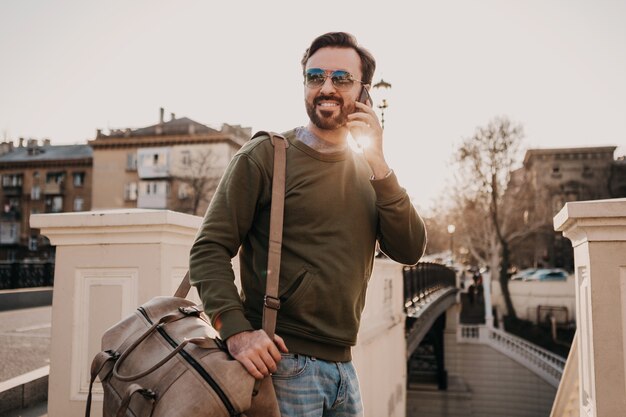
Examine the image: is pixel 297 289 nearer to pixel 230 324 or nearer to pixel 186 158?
pixel 230 324

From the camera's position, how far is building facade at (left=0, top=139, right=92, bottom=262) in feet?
172

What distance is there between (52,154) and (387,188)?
60.1m

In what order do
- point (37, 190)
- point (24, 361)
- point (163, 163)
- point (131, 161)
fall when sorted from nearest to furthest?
point (24, 361) → point (163, 163) → point (131, 161) → point (37, 190)

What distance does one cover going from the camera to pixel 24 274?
1789 centimetres

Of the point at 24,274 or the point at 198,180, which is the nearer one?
the point at 24,274

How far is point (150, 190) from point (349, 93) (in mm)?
47459

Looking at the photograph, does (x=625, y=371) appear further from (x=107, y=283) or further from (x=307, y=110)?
(x=107, y=283)

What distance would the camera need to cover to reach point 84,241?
311 cm

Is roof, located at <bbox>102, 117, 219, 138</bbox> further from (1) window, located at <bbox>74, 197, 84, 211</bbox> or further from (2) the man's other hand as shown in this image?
(2) the man's other hand

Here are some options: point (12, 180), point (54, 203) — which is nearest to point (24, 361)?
point (54, 203)

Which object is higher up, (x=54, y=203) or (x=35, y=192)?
(x=35, y=192)

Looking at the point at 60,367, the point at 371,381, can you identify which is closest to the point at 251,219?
the point at 60,367

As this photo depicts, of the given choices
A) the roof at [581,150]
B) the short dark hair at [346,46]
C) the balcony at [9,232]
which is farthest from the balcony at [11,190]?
the short dark hair at [346,46]

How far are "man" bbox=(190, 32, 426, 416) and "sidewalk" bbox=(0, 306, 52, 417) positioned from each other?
3.41 meters
